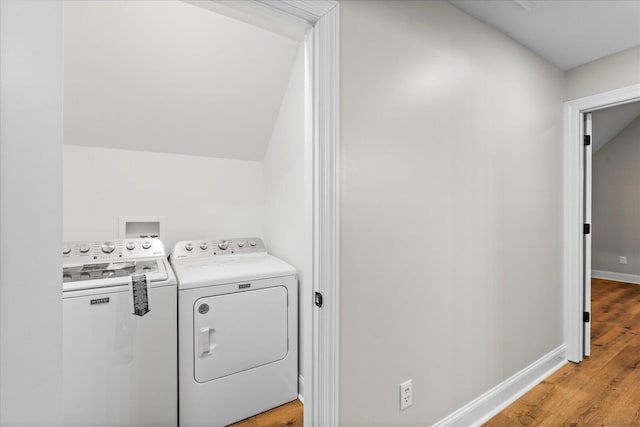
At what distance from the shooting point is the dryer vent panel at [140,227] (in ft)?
7.29

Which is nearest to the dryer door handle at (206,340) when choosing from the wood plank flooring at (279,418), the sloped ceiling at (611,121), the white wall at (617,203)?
the wood plank flooring at (279,418)

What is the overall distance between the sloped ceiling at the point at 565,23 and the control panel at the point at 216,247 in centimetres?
199

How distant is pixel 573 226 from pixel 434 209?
→ 1559 millimetres

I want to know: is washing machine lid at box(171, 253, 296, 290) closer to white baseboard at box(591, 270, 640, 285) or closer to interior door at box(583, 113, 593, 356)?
interior door at box(583, 113, 593, 356)

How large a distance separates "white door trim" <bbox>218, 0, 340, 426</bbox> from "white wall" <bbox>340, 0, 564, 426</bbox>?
5cm

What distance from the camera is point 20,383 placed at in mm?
580

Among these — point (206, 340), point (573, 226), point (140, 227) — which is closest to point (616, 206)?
point (573, 226)

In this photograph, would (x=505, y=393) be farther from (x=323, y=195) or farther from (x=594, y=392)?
(x=323, y=195)

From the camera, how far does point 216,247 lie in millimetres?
2328

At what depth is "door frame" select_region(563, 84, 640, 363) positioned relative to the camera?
7.63ft

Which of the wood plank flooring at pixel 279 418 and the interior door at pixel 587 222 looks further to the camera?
the interior door at pixel 587 222

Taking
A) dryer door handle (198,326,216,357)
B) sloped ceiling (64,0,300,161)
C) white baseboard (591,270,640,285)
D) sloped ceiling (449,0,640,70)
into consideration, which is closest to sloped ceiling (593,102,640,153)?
white baseboard (591,270,640,285)

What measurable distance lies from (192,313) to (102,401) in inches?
21.0

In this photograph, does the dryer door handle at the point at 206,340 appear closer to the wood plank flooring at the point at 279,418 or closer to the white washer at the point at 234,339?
the white washer at the point at 234,339
